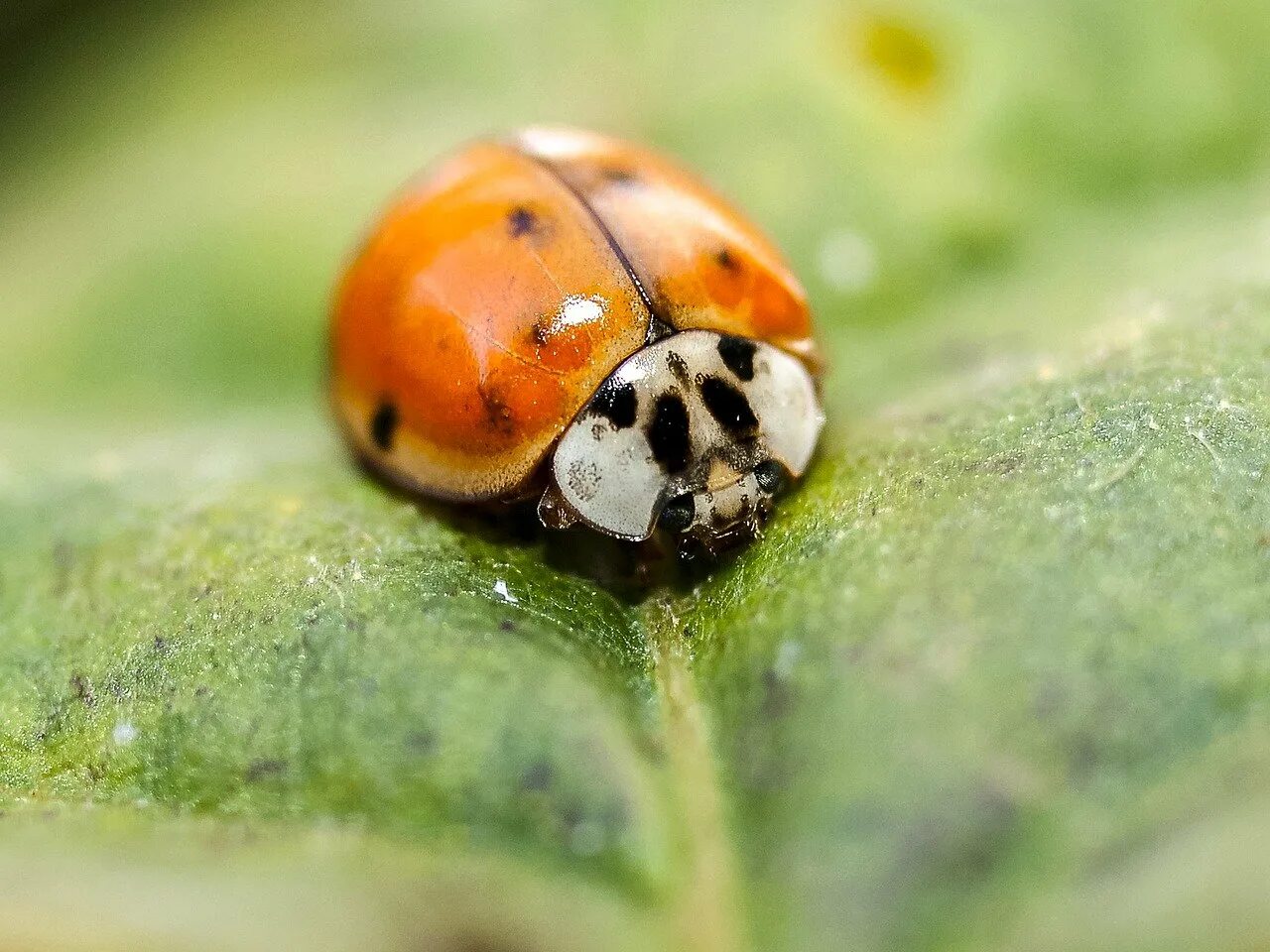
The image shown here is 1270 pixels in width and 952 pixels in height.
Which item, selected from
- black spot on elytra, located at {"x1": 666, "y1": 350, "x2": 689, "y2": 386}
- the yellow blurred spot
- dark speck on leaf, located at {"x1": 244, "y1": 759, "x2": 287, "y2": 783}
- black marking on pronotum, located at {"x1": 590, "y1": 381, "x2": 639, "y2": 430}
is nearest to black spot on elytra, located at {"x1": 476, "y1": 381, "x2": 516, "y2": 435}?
black marking on pronotum, located at {"x1": 590, "y1": 381, "x2": 639, "y2": 430}

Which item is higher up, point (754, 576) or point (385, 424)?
point (385, 424)

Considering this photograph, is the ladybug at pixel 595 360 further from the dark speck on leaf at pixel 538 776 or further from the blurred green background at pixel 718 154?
the dark speck on leaf at pixel 538 776

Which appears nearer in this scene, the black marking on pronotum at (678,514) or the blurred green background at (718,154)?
the black marking on pronotum at (678,514)

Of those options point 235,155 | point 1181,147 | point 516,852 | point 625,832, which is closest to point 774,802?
point 625,832

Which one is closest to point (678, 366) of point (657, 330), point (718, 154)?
point (657, 330)

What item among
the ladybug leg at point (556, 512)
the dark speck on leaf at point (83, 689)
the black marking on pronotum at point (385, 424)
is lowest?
the dark speck on leaf at point (83, 689)

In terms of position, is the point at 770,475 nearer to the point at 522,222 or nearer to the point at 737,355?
the point at 737,355

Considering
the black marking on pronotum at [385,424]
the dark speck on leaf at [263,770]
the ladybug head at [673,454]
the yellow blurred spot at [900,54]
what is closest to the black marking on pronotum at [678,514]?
the ladybug head at [673,454]
